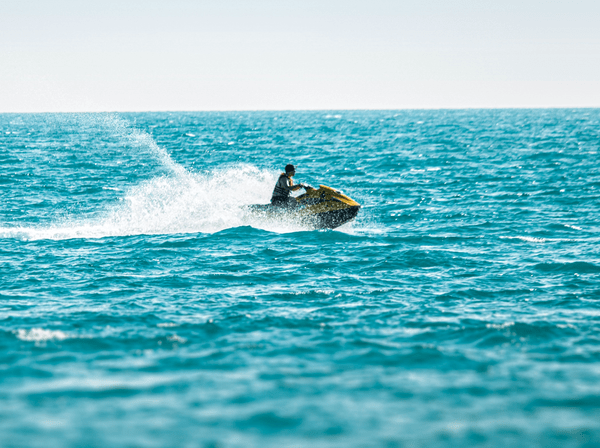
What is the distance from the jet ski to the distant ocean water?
46 cm

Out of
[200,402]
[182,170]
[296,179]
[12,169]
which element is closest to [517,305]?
[200,402]

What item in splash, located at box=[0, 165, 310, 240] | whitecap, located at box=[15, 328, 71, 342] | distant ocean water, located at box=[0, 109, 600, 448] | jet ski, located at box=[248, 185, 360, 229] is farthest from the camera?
splash, located at box=[0, 165, 310, 240]

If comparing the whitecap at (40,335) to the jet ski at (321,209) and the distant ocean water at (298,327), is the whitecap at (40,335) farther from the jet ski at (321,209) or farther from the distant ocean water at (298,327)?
the jet ski at (321,209)

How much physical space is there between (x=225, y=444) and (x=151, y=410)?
1.19 meters

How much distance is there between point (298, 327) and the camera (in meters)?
9.91

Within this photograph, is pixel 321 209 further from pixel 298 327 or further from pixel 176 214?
pixel 298 327

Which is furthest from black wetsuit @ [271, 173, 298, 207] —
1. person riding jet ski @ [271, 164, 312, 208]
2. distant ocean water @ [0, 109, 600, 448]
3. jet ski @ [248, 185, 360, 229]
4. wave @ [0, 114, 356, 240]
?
distant ocean water @ [0, 109, 600, 448]

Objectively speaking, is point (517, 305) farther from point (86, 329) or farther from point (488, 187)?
point (488, 187)

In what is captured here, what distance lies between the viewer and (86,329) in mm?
9758

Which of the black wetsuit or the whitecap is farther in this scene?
the black wetsuit

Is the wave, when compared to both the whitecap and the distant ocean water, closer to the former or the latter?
the distant ocean water

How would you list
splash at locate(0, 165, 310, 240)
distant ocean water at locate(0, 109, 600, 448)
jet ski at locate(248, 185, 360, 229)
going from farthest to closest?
splash at locate(0, 165, 310, 240) < jet ski at locate(248, 185, 360, 229) < distant ocean water at locate(0, 109, 600, 448)

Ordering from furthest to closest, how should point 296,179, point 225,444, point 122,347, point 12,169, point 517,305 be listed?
point 12,169 → point 296,179 → point 517,305 → point 122,347 → point 225,444

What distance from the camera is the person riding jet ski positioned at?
1811cm
